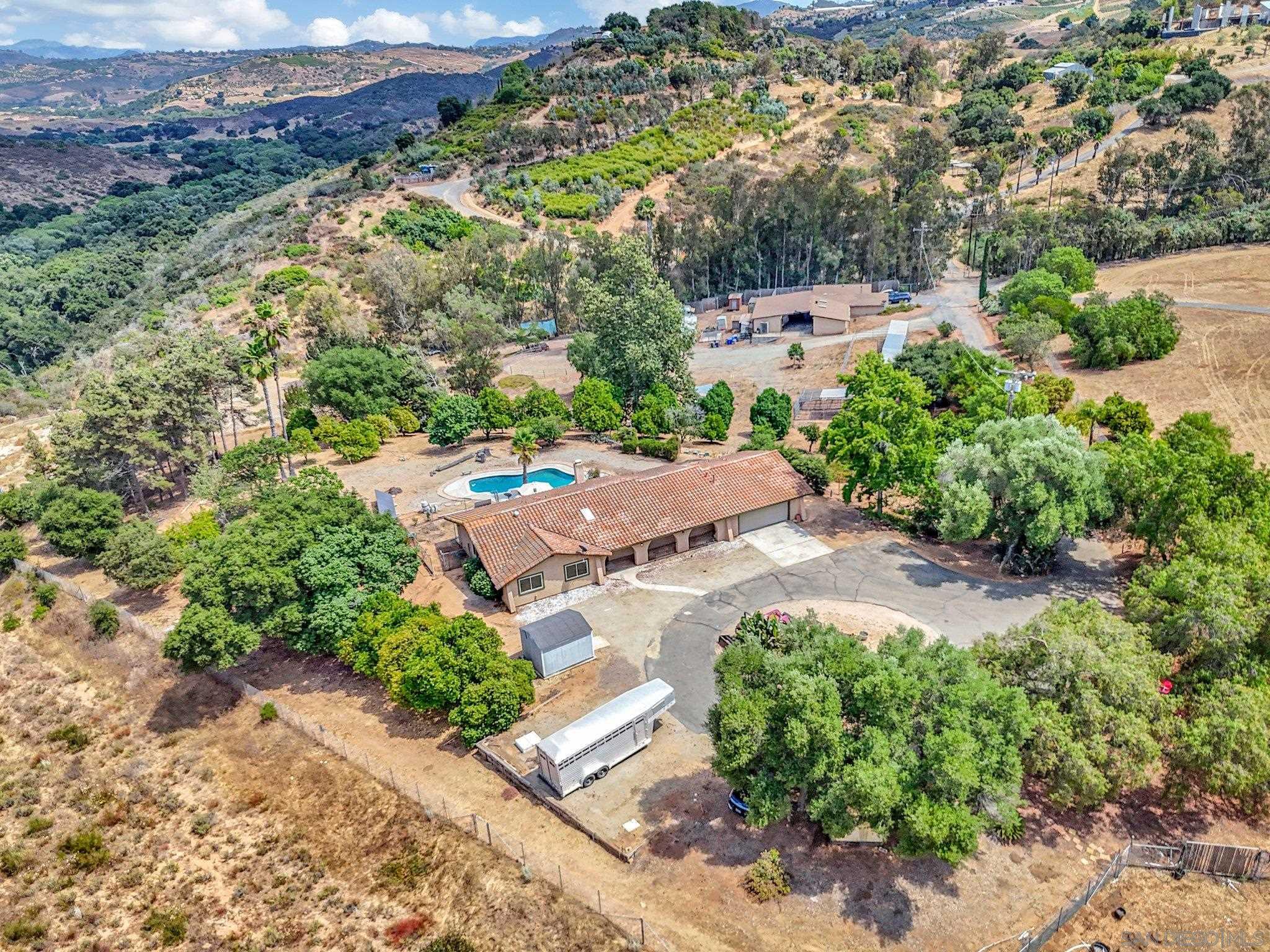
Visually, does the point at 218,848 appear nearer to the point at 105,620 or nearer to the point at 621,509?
the point at 105,620

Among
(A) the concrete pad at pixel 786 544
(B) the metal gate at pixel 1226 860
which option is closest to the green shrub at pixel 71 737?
(A) the concrete pad at pixel 786 544

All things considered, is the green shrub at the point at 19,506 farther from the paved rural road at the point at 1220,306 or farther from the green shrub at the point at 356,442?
the paved rural road at the point at 1220,306

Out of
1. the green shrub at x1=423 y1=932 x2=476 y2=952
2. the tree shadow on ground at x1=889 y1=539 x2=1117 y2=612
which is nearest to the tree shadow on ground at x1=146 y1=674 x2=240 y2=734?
the green shrub at x1=423 y1=932 x2=476 y2=952

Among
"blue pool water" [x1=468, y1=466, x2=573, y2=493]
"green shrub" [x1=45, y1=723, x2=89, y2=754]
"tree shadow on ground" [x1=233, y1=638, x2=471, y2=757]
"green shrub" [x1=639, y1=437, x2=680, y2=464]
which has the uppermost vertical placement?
"green shrub" [x1=639, y1=437, x2=680, y2=464]

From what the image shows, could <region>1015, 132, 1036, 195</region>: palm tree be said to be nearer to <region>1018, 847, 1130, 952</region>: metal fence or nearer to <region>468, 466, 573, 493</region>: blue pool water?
<region>468, 466, 573, 493</region>: blue pool water

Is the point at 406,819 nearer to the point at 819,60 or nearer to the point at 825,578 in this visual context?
the point at 825,578

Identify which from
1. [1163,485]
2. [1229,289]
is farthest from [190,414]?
[1229,289]
